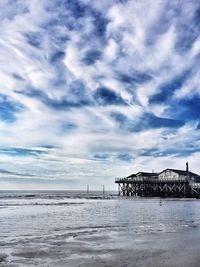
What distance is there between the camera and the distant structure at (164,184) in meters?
75.9

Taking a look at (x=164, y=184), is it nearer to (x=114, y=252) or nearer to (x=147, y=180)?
(x=147, y=180)

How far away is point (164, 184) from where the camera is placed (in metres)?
80.7

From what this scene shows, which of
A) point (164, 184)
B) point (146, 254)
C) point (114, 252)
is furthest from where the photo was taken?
point (164, 184)

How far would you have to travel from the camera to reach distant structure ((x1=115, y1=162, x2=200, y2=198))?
75875 millimetres

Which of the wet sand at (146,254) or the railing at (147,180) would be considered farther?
the railing at (147,180)

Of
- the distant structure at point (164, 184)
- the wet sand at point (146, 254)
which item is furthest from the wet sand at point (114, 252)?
the distant structure at point (164, 184)

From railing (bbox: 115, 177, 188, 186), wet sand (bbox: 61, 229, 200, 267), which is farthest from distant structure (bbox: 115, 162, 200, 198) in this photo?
wet sand (bbox: 61, 229, 200, 267)

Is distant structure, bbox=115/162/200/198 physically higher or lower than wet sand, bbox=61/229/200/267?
higher

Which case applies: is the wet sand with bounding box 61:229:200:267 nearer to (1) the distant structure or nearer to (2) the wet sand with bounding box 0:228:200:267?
(2) the wet sand with bounding box 0:228:200:267

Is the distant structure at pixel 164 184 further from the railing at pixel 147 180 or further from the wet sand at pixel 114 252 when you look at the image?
the wet sand at pixel 114 252

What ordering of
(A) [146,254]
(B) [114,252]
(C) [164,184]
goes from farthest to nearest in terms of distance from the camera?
(C) [164,184], (B) [114,252], (A) [146,254]

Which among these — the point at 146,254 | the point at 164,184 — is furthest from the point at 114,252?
the point at 164,184

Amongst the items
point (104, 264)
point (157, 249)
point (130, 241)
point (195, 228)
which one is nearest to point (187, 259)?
point (157, 249)

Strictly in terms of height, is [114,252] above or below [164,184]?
below
